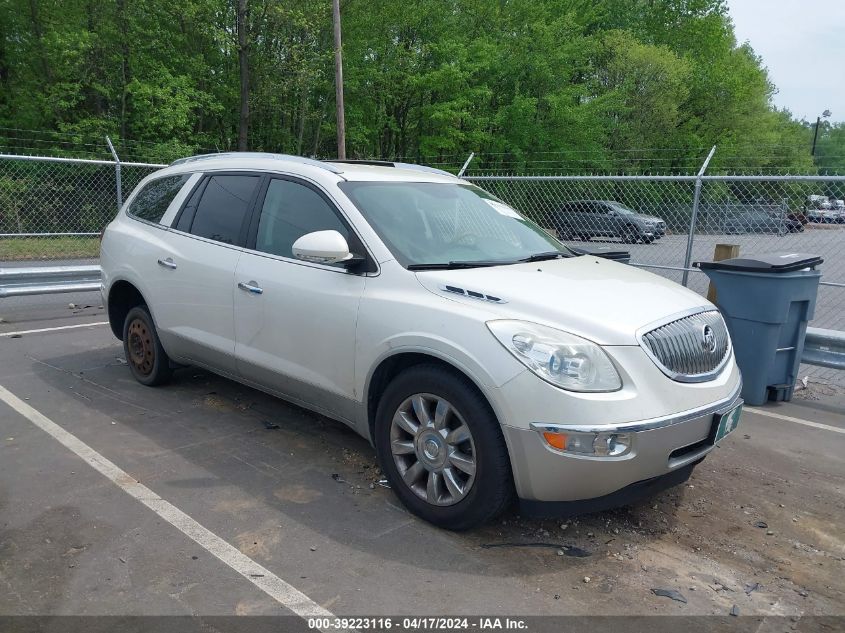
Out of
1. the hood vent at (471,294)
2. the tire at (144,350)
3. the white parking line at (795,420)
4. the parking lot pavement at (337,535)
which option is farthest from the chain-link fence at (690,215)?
the tire at (144,350)

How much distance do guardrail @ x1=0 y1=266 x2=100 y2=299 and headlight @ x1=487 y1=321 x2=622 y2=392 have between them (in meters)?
7.35

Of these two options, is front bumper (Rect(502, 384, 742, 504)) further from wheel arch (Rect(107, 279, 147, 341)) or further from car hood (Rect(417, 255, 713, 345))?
wheel arch (Rect(107, 279, 147, 341))

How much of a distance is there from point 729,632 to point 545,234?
2741mm

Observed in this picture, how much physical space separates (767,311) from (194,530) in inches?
183

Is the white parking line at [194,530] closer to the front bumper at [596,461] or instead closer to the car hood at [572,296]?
the front bumper at [596,461]

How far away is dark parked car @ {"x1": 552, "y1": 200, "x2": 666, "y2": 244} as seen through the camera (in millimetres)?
8664

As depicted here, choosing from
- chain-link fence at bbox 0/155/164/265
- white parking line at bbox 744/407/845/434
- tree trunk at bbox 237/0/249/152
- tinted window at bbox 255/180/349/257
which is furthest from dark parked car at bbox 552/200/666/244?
tree trunk at bbox 237/0/249/152

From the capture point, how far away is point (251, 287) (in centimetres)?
420

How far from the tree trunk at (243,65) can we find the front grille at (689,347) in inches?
881

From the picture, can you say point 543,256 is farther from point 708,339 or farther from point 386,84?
point 386,84

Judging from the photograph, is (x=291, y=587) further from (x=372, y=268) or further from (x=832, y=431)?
(x=832, y=431)

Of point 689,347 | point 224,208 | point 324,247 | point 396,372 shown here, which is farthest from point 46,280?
point 689,347

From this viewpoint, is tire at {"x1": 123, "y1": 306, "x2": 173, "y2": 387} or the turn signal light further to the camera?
tire at {"x1": 123, "y1": 306, "x2": 173, "y2": 387}

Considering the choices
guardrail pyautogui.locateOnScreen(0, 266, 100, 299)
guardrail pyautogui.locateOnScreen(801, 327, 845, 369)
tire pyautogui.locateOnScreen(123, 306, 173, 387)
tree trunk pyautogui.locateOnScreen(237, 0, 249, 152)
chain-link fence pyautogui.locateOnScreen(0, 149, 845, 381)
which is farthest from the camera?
tree trunk pyautogui.locateOnScreen(237, 0, 249, 152)
